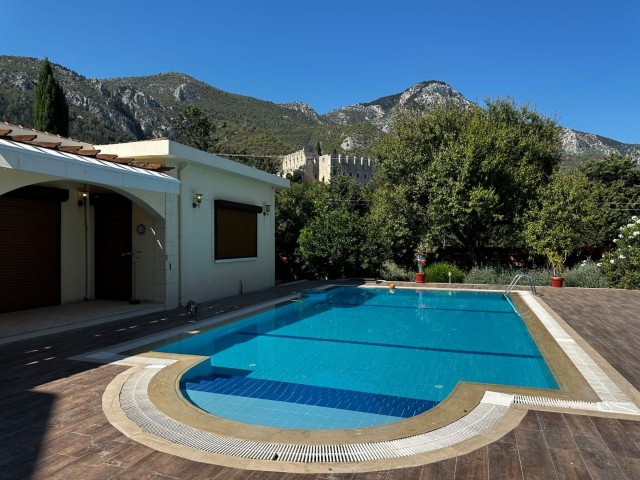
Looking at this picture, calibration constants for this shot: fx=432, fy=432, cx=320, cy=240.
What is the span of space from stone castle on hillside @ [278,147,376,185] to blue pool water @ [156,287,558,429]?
203 ft

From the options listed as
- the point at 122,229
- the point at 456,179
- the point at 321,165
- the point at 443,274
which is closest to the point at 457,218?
the point at 456,179

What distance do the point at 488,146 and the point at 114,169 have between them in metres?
14.7

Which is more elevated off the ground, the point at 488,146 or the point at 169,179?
the point at 488,146

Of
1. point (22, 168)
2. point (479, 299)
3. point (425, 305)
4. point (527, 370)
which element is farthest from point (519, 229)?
point (22, 168)

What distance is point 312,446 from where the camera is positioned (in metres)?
3.54

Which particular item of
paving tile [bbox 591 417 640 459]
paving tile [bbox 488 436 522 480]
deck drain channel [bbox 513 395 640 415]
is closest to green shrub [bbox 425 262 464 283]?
deck drain channel [bbox 513 395 640 415]

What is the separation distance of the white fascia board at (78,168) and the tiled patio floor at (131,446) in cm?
280

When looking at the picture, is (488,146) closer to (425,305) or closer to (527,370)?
(425,305)

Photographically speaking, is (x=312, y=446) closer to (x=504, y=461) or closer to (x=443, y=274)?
(x=504, y=461)

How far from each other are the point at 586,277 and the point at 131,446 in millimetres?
16923

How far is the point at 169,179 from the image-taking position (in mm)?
9312

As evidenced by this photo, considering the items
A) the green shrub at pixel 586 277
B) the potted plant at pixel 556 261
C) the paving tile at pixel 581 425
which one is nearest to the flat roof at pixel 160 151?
the paving tile at pixel 581 425

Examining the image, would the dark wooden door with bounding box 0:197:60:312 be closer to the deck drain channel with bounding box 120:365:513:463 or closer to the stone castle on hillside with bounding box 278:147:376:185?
the deck drain channel with bounding box 120:365:513:463

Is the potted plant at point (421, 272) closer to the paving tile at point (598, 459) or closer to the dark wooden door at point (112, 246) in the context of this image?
the dark wooden door at point (112, 246)
